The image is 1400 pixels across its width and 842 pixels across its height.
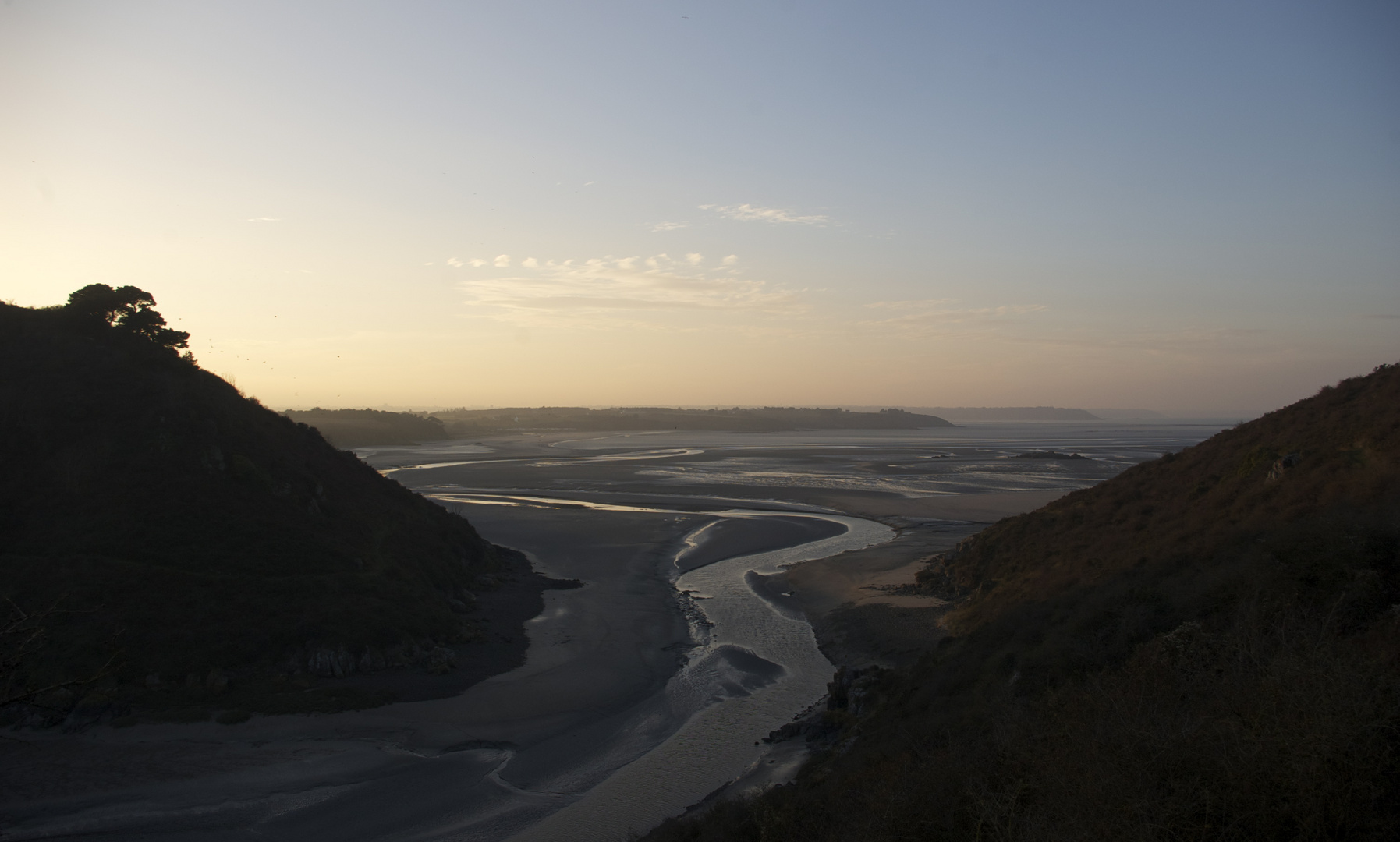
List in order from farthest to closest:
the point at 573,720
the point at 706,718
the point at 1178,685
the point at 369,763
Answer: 1. the point at 573,720
2. the point at 706,718
3. the point at 369,763
4. the point at 1178,685

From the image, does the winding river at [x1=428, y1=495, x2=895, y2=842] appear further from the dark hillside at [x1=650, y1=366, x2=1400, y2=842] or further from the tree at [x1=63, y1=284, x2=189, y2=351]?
the tree at [x1=63, y1=284, x2=189, y2=351]

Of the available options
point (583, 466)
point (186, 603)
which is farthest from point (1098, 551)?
point (583, 466)

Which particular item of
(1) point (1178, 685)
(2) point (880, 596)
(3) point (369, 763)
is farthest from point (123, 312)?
(1) point (1178, 685)

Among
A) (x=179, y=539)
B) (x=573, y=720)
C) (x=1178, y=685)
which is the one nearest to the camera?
(x=1178, y=685)

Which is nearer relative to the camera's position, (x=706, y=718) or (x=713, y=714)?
(x=706, y=718)

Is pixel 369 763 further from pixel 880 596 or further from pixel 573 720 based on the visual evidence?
pixel 880 596

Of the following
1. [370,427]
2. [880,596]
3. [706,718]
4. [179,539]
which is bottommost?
[706,718]
